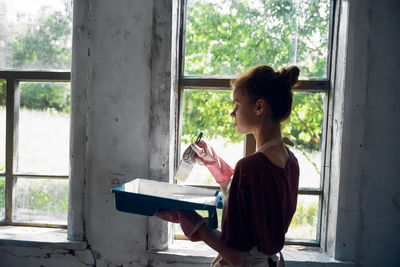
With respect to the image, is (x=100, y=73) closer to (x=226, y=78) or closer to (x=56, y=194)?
(x=226, y=78)

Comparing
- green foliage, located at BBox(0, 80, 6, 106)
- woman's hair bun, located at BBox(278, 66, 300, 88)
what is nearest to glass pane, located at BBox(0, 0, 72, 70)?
green foliage, located at BBox(0, 80, 6, 106)

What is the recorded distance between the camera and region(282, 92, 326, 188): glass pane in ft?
5.95

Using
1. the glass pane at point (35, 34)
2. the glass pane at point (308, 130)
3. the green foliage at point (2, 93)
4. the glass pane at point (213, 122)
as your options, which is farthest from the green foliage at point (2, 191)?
the glass pane at point (308, 130)

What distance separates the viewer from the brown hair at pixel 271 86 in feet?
3.45

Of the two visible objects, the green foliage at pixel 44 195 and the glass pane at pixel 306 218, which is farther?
the green foliage at pixel 44 195

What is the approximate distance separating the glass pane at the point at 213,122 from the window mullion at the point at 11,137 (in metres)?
1.10

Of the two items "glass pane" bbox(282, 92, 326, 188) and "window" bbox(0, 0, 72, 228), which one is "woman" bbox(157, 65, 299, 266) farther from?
"window" bbox(0, 0, 72, 228)

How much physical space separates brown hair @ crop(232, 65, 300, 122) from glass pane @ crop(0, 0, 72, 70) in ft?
4.39

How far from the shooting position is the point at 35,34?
1.91 metres

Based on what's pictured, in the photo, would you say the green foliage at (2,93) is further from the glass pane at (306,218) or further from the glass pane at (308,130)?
the glass pane at (306,218)

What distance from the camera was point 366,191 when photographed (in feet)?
5.28

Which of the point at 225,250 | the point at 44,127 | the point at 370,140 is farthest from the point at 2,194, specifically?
the point at 370,140

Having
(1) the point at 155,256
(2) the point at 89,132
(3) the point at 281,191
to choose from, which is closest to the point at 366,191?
(3) the point at 281,191

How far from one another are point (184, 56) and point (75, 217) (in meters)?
1.14
